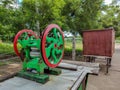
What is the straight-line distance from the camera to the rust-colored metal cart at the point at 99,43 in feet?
14.1

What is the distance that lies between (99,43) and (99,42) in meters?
0.03

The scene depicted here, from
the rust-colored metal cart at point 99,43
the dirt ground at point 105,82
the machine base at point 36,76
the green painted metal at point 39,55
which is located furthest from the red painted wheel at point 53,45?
the rust-colored metal cart at point 99,43

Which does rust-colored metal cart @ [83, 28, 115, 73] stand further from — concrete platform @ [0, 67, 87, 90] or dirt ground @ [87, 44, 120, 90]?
concrete platform @ [0, 67, 87, 90]

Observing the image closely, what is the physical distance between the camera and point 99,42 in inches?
177

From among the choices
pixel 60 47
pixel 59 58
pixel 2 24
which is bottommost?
pixel 59 58

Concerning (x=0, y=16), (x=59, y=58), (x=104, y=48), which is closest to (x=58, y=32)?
(x=59, y=58)

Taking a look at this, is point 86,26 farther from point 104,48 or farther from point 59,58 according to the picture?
point 59,58

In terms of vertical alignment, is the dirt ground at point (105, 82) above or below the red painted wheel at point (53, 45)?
below

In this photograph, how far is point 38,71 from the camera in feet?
5.29

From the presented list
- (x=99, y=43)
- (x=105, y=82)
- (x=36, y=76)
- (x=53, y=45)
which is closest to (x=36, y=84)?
(x=36, y=76)

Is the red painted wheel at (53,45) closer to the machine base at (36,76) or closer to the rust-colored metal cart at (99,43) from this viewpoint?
the machine base at (36,76)

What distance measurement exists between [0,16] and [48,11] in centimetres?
154

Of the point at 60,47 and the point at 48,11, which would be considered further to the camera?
the point at 48,11

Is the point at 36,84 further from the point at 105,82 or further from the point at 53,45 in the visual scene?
the point at 105,82
